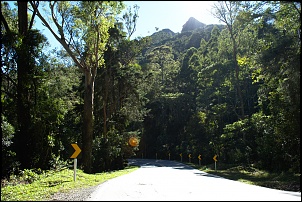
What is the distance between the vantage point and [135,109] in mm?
34188

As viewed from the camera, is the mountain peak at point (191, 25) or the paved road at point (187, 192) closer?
the paved road at point (187, 192)

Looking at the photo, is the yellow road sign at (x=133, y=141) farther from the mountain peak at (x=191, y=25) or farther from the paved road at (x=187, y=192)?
the mountain peak at (x=191, y=25)

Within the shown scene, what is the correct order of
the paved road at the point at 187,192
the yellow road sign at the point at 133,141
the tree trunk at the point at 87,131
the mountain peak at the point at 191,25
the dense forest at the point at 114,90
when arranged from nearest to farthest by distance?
1. the paved road at the point at 187,192
2. the dense forest at the point at 114,90
3. the tree trunk at the point at 87,131
4. the yellow road sign at the point at 133,141
5. the mountain peak at the point at 191,25

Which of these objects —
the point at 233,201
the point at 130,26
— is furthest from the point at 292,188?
the point at 130,26

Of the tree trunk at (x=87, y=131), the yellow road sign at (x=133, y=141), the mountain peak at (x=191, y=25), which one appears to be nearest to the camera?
the tree trunk at (x=87, y=131)

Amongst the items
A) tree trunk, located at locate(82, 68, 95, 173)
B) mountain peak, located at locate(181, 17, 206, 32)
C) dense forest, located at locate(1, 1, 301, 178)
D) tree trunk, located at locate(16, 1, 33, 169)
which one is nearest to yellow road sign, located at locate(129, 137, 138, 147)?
dense forest, located at locate(1, 1, 301, 178)

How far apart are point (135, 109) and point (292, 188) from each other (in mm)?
24490

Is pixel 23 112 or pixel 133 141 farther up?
pixel 23 112

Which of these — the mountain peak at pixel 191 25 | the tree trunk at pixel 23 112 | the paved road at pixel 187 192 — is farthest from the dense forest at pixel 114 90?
the mountain peak at pixel 191 25

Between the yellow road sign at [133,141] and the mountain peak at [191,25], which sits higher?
the mountain peak at [191,25]

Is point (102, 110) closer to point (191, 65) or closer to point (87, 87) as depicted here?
point (87, 87)

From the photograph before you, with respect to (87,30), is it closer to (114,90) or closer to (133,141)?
(114,90)

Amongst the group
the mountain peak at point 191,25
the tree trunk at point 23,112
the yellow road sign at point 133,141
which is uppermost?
the mountain peak at point 191,25

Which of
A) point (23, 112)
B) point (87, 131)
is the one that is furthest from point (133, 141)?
point (23, 112)
